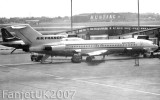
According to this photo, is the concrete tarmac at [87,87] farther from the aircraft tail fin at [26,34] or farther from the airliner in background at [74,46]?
the aircraft tail fin at [26,34]

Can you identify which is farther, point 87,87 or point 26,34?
point 26,34

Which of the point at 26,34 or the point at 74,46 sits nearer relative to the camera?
the point at 26,34

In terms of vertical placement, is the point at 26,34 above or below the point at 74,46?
above

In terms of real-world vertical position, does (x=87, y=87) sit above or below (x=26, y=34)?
below

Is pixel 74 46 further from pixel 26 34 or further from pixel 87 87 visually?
pixel 87 87

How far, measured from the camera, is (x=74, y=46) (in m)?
57.2

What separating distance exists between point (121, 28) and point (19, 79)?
73264 millimetres


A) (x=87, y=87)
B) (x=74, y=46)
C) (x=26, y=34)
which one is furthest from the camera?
(x=74, y=46)

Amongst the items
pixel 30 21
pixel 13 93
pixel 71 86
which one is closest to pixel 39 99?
pixel 13 93

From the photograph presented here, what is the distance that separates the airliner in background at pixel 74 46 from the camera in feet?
181

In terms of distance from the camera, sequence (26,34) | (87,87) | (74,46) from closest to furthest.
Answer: (87,87)
(26,34)
(74,46)

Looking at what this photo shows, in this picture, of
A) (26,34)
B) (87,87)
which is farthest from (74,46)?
(87,87)

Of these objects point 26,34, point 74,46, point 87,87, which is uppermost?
point 26,34

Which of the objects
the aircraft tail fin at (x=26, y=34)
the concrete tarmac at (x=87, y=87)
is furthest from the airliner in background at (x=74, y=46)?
the concrete tarmac at (x=87, y=87)
